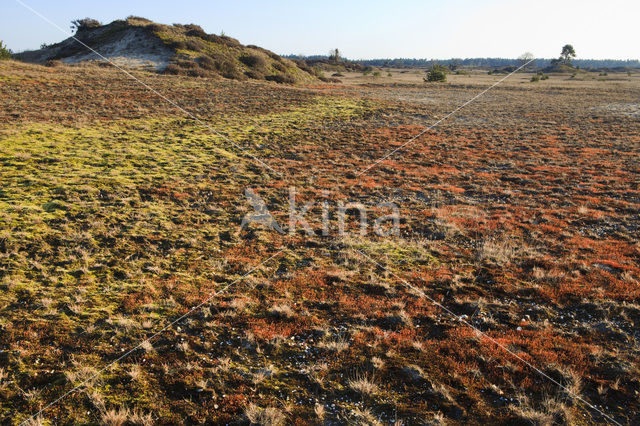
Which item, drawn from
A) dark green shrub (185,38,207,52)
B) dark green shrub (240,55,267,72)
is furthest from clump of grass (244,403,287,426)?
dark green shrub (185,38,207,52)

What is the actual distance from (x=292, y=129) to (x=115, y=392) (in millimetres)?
29851

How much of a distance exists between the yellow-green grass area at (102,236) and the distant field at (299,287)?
7 cm

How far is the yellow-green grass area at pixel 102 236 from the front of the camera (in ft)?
25.3

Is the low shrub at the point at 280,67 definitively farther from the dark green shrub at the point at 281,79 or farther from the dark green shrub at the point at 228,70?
the dark green shrub at the point at 228,70

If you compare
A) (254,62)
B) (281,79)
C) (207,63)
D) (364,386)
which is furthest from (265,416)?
(254,62)

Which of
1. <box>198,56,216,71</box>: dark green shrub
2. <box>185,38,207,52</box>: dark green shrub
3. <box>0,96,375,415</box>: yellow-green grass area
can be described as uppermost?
<box>185,38,207,52</box>: dark green shrub

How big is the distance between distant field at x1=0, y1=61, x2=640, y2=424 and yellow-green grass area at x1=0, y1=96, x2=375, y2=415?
0.07 m

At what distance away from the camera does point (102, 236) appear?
39.9 ft

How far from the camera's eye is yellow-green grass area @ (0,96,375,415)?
771 cm

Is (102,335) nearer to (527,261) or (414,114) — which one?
(527,261)

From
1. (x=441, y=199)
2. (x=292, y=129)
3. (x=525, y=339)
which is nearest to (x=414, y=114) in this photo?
(x=292, y=129)

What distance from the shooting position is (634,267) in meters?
11.8

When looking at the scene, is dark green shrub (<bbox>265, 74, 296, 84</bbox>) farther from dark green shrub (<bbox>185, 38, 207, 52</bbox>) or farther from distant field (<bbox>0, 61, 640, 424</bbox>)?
distant field (<bbox>0, 61, 640, 424</bbox>)

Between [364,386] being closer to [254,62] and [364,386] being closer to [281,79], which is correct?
[281,79]
